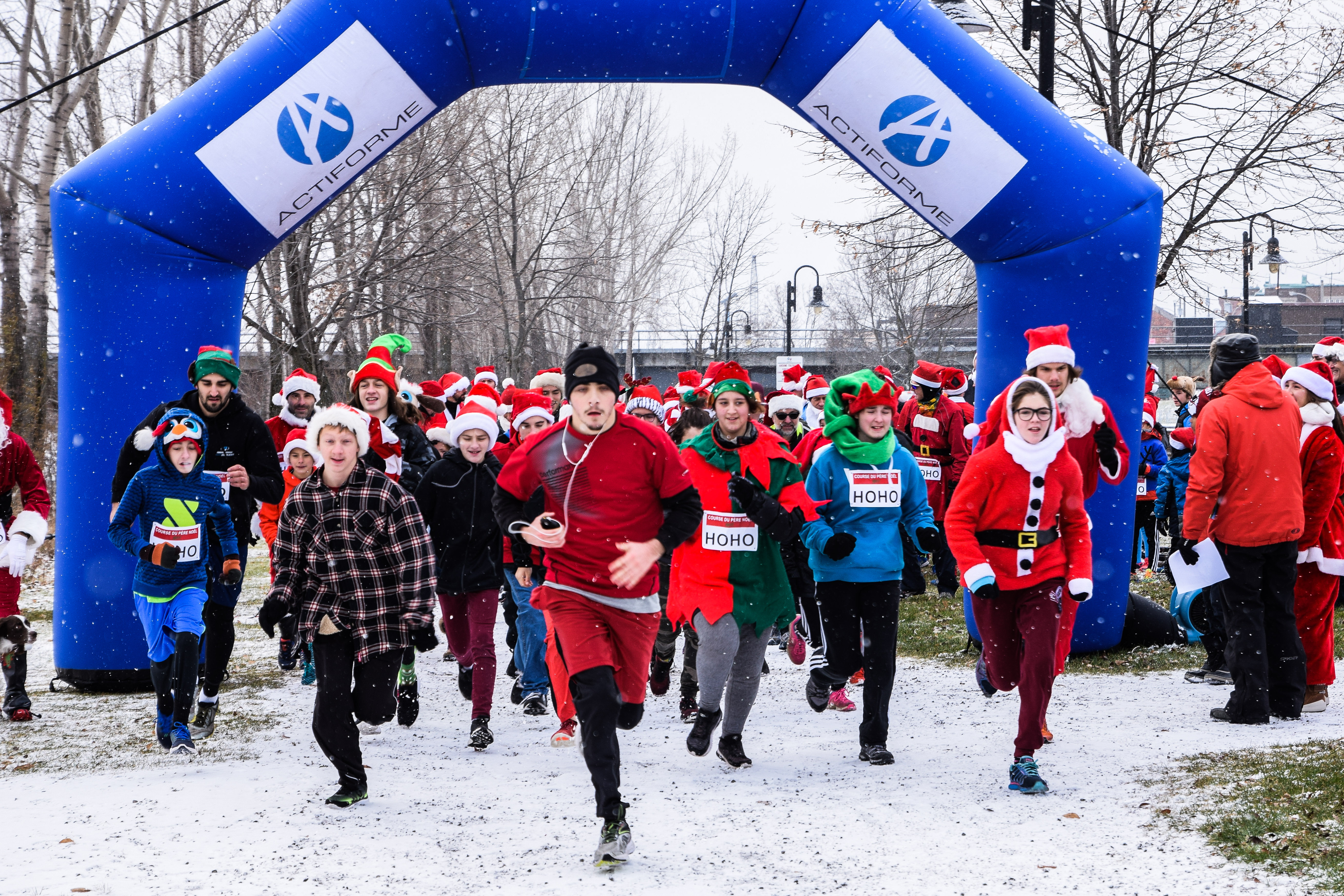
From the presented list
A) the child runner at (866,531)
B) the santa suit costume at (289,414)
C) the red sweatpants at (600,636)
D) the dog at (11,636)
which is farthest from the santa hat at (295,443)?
the child runner at (866,531)

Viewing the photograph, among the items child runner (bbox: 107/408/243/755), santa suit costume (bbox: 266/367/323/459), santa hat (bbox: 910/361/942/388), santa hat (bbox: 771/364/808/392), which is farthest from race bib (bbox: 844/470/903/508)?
santa hat (bbox: 771/364/808/392)

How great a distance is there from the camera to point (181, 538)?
634cm

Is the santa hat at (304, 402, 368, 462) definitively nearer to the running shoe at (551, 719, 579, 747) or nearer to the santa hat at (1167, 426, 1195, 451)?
the running shoe at (551, 719, 579, 747)

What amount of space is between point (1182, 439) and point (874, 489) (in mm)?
5378

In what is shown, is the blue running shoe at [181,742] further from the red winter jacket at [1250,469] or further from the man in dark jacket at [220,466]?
the red winter jacket at [1250,469]

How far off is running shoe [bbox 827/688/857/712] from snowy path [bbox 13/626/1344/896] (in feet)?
0.38

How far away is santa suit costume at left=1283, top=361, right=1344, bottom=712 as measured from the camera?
6.63 m

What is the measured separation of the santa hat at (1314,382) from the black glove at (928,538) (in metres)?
2.20

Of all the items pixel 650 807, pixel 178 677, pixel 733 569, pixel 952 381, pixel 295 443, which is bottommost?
pixel 650 807

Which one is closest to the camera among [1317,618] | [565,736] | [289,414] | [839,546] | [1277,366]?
[839,546]

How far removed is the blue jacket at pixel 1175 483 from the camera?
10.5 m

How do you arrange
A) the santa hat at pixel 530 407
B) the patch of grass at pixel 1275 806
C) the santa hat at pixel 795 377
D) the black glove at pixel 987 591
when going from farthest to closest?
the santa hat at pixel 795 377
the santa hat at pixel 530 407
the black glove at pixel 987 591
the patch of grass at pixel 1275 806

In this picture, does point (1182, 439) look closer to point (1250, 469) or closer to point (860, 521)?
point (1250, 469)

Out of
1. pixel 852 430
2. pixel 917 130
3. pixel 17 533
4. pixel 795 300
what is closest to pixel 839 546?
pixel 852 430
